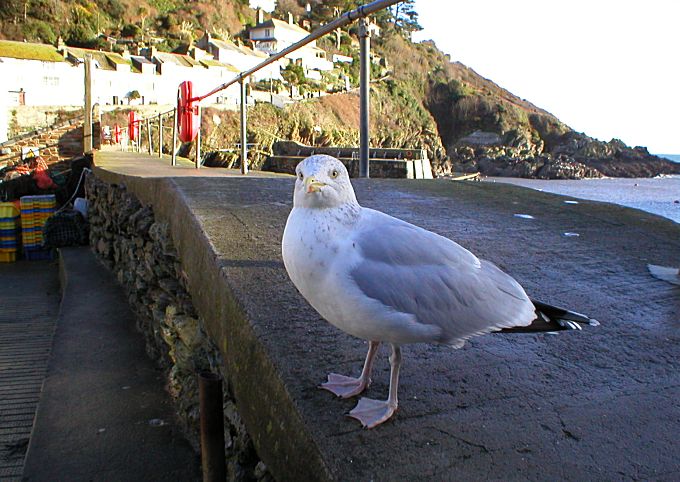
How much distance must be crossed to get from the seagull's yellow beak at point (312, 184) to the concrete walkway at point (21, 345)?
8.41 feet

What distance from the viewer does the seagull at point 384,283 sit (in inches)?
53.8

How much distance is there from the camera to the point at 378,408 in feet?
4.66

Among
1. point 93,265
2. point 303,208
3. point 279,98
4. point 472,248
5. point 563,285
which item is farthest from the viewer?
point 279,98

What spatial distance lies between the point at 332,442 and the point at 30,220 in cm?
956

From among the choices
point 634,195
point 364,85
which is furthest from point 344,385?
point 634,195

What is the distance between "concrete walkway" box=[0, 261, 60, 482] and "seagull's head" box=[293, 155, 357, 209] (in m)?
2.53

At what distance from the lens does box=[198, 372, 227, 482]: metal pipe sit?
1696 millimetres

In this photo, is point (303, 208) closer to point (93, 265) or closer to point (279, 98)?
point (93, 265)

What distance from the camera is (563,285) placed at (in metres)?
2.37

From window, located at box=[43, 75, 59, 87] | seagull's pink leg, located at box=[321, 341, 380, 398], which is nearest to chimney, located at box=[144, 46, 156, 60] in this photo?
window, located at box=[43, 75, 59, 87]

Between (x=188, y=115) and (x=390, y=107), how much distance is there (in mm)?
64834

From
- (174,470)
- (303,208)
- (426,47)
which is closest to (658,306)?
(303,208)

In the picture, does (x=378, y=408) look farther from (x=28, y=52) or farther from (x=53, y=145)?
(x=28, y=52)

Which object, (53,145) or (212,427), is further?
(53,145)
